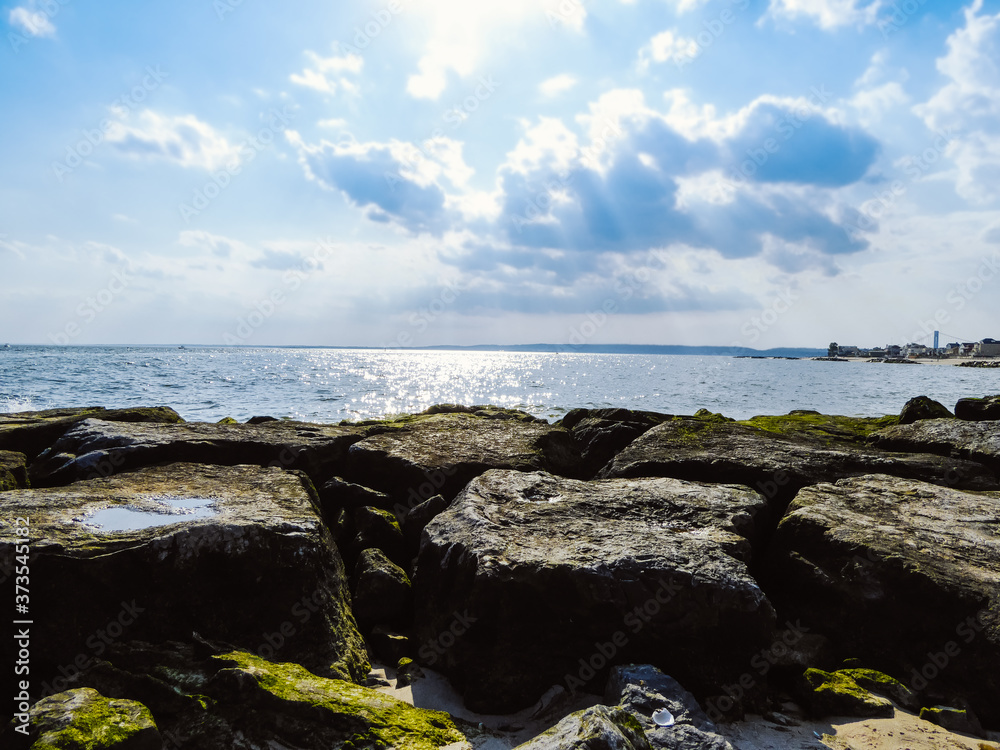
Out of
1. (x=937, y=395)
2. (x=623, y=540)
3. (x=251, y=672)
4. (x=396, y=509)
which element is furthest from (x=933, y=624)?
(x=937, y=395)

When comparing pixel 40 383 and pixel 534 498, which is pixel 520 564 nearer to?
pixel 534 498

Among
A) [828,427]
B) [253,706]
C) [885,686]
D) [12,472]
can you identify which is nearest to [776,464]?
[885,686]

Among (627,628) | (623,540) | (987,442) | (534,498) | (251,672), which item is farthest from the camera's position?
(987,442)

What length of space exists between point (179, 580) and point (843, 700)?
5.75 m

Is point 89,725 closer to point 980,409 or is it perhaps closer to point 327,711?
point 327,711

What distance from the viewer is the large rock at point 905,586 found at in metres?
4.83

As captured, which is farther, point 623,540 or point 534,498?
point 534,498

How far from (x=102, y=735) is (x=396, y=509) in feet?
17.0

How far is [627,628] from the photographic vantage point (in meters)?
4.80

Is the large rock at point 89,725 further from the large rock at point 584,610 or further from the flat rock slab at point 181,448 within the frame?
the flat rock slab at point 181,448

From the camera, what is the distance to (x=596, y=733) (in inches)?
129

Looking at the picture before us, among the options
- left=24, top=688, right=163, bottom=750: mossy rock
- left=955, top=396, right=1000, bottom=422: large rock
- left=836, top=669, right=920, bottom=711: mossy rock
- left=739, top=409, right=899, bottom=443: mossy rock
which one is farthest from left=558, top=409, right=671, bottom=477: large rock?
left=24, top=688, right=163, bottom=750: mossy rock

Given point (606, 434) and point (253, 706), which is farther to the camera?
point (606, 434)

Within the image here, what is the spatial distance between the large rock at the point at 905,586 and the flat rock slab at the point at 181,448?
7374 mm
